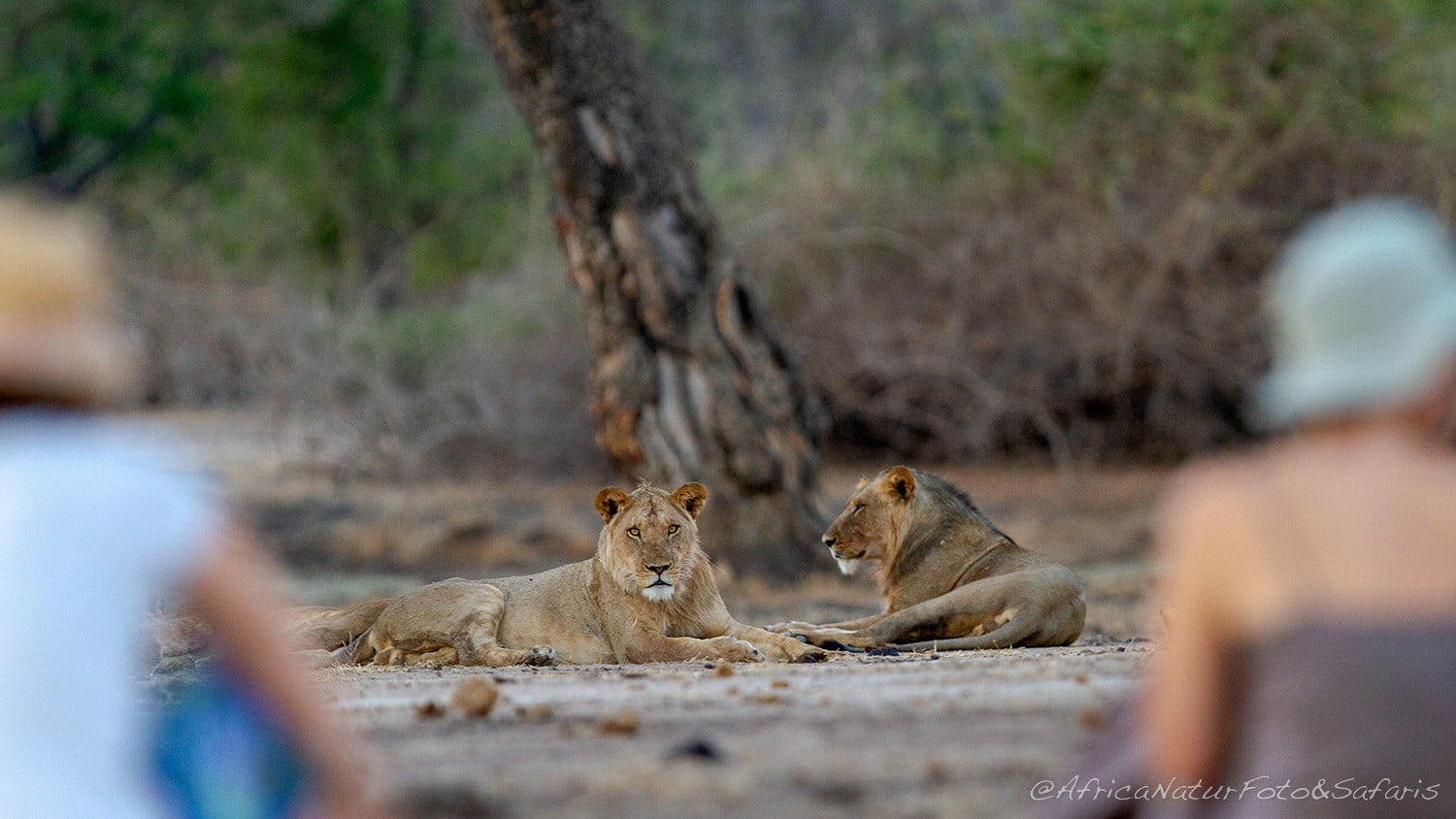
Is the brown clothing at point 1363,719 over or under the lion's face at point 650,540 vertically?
over

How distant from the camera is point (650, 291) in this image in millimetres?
9562

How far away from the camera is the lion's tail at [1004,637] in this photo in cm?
615

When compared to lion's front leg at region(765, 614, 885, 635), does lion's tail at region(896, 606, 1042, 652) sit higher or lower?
lower

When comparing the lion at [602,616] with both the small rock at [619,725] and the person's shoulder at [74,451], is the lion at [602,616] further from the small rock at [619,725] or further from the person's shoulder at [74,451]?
the person's shoulder at [74,451]

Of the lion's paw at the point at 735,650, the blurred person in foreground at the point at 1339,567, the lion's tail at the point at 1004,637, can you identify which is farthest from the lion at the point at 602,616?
the blurred person in foreground at the point at 1339,567

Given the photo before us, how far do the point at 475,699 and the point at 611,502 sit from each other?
184 cm

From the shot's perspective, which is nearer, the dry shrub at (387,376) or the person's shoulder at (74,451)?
the person's shoulder at (74,451)

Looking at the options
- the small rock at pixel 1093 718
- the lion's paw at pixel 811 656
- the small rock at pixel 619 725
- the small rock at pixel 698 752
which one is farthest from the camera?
the lion's paw at pixel 811 656

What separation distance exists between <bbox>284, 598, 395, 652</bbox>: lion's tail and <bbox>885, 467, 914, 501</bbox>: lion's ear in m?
2.00

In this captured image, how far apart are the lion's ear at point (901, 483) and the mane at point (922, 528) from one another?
0.13ft

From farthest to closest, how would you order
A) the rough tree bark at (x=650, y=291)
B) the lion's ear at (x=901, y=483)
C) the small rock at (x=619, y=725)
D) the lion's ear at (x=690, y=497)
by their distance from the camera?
the rough tree bark at (x=650, y=291) < the lion's ear at (x=901, y=483) < the lion's ear at (x=690, y=497) < the small rock at (x=619, y=725)

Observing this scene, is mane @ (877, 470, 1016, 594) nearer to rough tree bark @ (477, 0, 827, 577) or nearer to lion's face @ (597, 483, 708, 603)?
lion's face @ (597, 483, 708, 603)

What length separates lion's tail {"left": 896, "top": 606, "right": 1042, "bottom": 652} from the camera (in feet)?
20.2

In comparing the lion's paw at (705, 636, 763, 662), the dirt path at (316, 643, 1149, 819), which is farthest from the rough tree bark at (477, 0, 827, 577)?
the dirt path at (316, 643, 1149, 819)
